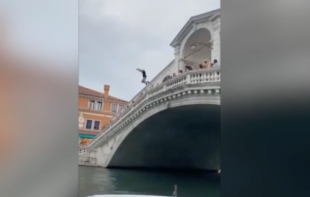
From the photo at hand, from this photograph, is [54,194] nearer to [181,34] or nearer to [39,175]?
[39,175]

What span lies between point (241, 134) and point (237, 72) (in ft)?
0.66

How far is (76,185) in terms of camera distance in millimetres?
1377

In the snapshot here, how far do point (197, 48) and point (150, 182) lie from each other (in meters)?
2.87

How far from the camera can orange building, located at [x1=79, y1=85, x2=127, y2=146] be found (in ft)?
14.6

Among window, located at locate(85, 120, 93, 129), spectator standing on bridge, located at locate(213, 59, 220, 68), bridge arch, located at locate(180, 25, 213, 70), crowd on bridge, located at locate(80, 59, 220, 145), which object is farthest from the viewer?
window, located at locate(85, 120, 93, 129)

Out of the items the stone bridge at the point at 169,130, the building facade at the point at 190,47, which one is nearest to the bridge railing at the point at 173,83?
the stone bridge at the point at 169,130

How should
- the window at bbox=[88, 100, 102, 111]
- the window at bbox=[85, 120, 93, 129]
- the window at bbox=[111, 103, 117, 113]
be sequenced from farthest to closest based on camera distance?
the window at bbox=[111, 103, 117, 113] → the window at bbox=[85, 120, 93, 129] → the window at bbox=[88, 100, 102, 111]

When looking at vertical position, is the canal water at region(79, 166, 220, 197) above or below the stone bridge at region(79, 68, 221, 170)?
below

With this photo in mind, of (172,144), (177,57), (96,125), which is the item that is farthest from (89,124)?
(172,144)

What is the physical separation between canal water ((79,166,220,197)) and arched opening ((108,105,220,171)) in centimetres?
30

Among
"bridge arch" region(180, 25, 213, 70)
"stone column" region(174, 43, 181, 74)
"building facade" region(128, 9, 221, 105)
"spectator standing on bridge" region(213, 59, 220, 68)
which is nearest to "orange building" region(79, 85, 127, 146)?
"building facade" region(128, 9, 221, 105)

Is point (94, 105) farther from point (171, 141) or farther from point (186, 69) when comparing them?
point (171, 141)

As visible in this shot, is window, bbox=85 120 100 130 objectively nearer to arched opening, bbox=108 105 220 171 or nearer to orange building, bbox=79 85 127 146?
orange building, bbox=79 85 127 146

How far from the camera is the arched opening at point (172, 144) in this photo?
604cm
